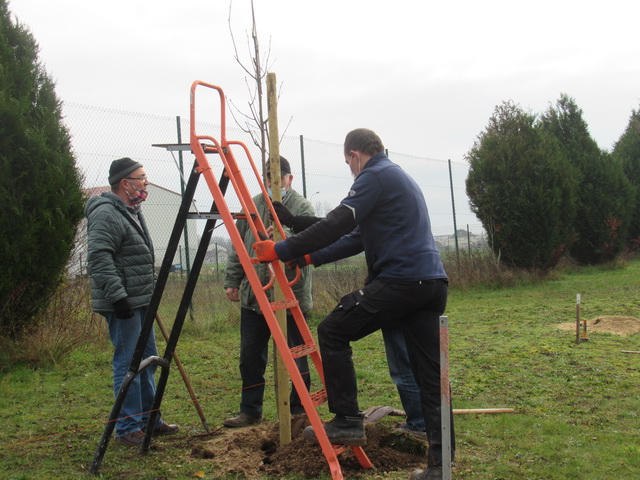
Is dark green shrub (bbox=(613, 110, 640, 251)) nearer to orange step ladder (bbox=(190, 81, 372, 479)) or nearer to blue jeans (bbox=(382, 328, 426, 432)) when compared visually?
blue jeans (bbox=(382, 328, 426, 432))

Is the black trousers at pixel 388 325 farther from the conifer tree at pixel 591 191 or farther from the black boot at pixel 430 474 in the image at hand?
the conifer tree at pixel 591 191

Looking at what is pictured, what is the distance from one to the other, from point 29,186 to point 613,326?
25.6 feet

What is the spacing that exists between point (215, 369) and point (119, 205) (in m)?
3.29

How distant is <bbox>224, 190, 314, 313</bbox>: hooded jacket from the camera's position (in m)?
5.29

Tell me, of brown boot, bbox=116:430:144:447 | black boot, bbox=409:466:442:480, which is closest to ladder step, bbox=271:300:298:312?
black boot, bbox=409:466:442:480

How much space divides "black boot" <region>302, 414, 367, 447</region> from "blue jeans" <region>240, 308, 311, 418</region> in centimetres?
149

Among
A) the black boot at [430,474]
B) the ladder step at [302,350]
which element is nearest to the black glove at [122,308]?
the ladder step at [302,350]

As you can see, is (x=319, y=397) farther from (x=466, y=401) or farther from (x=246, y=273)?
(x=466, y=401)

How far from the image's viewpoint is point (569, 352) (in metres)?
7.72

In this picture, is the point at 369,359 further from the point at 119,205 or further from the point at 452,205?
the point at 452,205

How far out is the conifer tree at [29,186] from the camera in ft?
23.2

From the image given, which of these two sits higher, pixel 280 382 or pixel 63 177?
pixel 63 177

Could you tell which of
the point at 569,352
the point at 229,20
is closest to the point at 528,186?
the point at 569,352

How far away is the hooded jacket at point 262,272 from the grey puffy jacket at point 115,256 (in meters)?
0.76
